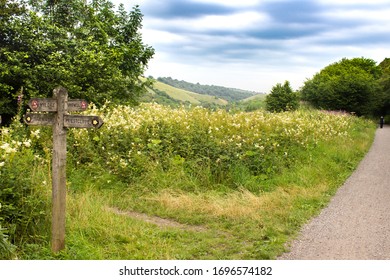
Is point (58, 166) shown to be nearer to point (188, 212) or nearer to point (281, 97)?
point (188, 212)

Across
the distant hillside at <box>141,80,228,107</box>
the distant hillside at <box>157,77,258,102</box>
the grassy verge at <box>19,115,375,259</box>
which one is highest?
the distant hillside at <box>157,77,258,102</box>

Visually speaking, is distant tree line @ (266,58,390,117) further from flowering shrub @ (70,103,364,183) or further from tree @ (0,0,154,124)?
flowering shrub @ (70,103,364,183)

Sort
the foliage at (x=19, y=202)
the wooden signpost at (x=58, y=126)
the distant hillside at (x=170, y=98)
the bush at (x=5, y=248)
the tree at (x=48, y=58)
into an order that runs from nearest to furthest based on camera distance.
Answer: the bush at (x=5, y=248) < the wooden signpost at (x=58, y=126) < the foliage at (x=19, y=202) < the tree at (x=48, y=58) < the distant hillside at (x=170, y=98)

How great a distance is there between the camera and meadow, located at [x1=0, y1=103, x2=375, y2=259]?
18.2 feet

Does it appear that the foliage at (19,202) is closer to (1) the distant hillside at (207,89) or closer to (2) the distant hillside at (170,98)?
(2) the distant hillside at (170,98)

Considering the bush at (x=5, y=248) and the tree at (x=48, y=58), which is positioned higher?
the tree at (x=48, y=58)

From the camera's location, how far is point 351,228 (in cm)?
682

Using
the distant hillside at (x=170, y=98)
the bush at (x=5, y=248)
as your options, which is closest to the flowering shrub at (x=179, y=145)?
the distant hillside at (x=170, y=98)

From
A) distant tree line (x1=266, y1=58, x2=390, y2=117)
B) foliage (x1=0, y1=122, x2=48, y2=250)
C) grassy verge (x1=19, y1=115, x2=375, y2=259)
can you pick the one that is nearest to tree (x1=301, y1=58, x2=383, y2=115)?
distant tree line (x1=266, y1=58, x2=390, y2=117)

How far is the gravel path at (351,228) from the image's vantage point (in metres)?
5.62

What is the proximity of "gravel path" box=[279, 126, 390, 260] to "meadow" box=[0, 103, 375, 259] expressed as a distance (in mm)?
252

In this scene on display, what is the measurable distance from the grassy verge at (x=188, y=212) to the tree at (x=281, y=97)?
23.6 meters

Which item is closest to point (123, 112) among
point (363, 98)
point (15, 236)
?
point (15, 236)

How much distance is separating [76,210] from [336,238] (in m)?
4.18
